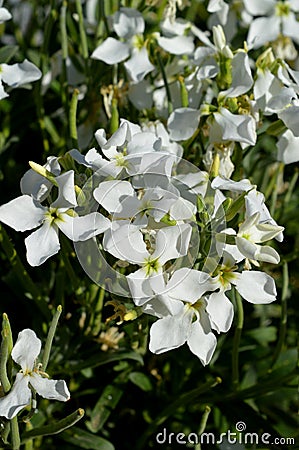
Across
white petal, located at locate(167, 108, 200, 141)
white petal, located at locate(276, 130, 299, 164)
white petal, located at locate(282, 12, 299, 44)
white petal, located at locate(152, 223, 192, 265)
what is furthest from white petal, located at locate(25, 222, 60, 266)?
white petal, located at locate(282, 12, 299, 44)

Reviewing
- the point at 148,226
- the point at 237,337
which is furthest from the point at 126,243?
the point at 237,337

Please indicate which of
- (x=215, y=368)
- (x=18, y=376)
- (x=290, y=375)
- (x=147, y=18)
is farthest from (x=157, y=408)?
(x=147, y=18)

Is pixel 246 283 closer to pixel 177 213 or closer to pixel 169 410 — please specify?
pixel 177 213

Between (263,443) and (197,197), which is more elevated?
(197,197)

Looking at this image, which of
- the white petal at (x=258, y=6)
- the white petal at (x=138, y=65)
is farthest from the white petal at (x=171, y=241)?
the white petal at (x=258, y=6)

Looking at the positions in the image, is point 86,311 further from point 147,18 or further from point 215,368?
point 147,18

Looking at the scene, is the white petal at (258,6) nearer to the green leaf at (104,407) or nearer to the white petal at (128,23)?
the white petal at (128,23)
